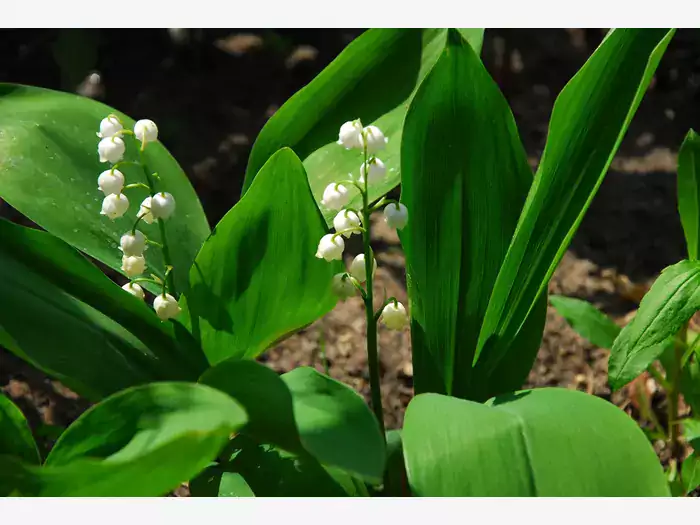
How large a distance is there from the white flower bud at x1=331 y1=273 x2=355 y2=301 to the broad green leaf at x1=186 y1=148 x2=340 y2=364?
0.10ft

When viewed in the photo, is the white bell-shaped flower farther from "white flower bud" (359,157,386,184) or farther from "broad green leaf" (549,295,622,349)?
"broad green leaf" (549,295,622,349)

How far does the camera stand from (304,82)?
2.00 meters

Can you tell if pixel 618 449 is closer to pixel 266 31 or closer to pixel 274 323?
pixel 274 323

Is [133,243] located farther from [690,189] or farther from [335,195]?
[690,189]

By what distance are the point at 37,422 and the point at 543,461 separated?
0.92m

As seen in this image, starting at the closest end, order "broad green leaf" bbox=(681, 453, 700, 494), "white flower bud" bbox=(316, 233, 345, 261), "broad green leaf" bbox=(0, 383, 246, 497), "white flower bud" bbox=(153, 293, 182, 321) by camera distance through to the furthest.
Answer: "broad green leaf" bbox=(0, 383, 246, 497)
"white flower bud" bbox=(316, 233, 345, 261)
"white flower bud" bbox=(153, 293, 182, 321)
"broad green leaf" bbox=(681, 453, 700, 494)

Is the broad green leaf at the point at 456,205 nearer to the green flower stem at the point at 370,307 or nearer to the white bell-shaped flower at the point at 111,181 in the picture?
the green flower stem at the point at 370,307

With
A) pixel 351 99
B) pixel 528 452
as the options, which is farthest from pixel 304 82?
pixel 528 452

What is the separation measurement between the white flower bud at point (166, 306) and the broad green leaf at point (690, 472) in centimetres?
68

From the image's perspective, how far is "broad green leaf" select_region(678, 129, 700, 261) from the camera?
3.74 ft

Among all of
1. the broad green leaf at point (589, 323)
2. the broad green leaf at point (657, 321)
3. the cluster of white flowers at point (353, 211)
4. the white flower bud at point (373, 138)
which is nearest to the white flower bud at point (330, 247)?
the cluster of white flowers at point (353, 211)

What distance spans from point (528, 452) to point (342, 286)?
256 millimetres

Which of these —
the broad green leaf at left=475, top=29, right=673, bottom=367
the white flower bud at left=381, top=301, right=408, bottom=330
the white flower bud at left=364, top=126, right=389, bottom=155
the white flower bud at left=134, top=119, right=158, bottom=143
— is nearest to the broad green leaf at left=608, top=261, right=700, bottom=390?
the broad green leaf at left=475, top=29, right=673, bottom=367

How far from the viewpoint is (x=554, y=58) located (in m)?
2.08
